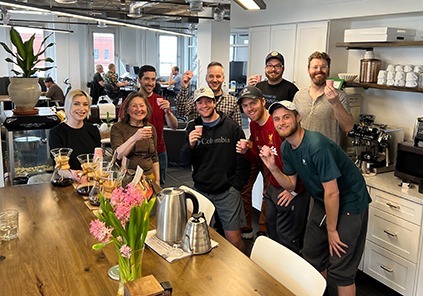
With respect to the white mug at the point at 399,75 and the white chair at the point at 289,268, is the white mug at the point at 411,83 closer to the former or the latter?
the white mug at the point at 399,75

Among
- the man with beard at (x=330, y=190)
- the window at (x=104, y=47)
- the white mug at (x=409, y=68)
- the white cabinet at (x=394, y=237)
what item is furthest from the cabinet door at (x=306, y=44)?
the window at (x=104, y=47)

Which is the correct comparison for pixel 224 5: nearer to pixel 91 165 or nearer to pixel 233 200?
pixel 233 200

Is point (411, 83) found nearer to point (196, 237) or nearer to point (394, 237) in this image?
point (394, 237)

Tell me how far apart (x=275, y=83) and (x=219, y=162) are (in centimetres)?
123

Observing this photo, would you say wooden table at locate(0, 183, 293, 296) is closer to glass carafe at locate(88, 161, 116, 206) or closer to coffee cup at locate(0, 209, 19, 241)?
coffee cup at locate(0, 209, 19, 241)

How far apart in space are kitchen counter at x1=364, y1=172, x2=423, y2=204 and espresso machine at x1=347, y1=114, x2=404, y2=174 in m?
0.10

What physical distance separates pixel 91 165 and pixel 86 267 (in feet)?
3.08

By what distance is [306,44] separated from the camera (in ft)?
13.5

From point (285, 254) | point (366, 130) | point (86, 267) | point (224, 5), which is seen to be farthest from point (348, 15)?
point (86, 267)

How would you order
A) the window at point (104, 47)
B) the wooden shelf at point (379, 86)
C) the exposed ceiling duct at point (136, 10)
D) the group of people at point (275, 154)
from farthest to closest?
1. the window at point (104, 47)
2. the exposed ceiling duct at point (136, 10)
3. the wooden shelf at point (379, 86)
4. the group of people at point (275, 154)

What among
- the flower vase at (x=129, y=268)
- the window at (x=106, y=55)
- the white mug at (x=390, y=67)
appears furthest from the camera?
the window at (x=106, y=55)

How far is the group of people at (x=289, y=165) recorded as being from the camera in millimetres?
2453

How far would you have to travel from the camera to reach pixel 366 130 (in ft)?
11.1

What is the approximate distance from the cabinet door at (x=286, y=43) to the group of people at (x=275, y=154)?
58 cm
